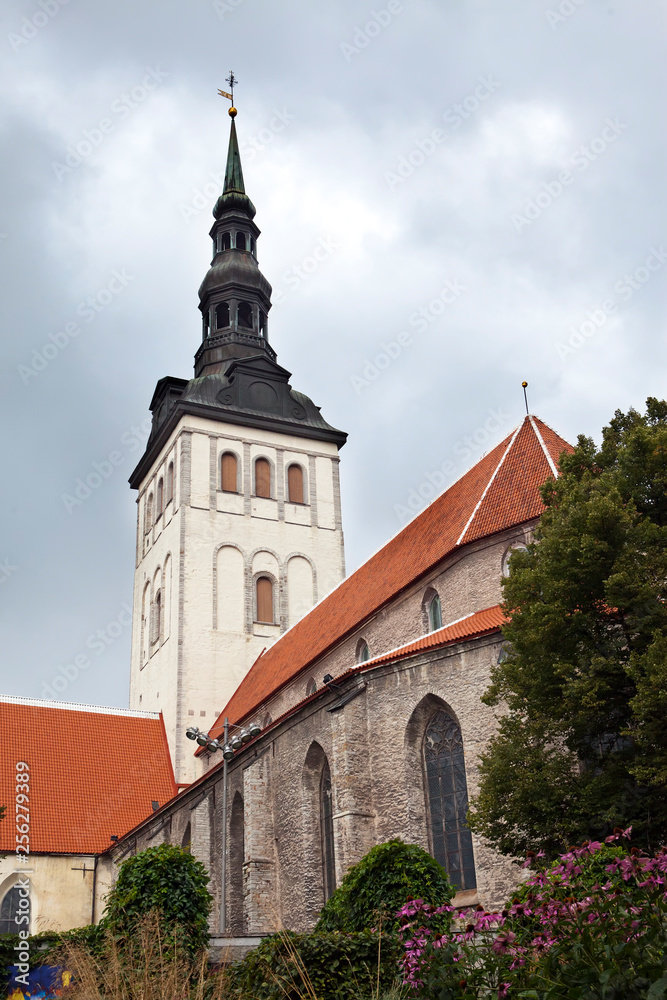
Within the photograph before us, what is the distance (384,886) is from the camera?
12.3 metres

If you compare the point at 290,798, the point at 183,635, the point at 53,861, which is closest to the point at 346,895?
the point at 290,798

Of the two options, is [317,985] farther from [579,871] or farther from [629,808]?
[629,808]

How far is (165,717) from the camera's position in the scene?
3253cm

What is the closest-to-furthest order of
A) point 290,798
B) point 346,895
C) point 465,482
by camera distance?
point 346,895 → point 290,798 → point 465,482

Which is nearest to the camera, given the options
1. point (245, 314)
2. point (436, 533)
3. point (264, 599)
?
point (436, 533)

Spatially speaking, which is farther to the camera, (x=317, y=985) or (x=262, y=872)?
(x=262, y=872)

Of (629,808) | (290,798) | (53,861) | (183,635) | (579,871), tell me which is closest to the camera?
(579,871)

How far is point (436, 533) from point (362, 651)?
3187mm

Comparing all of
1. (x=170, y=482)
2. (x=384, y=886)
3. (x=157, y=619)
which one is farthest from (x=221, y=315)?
(x=384, y=886)

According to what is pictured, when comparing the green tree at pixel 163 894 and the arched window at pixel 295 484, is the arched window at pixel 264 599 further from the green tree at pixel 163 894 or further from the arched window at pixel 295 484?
the green tree at pixel 163 894

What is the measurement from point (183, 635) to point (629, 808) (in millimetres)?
22044

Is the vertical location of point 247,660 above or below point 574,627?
above

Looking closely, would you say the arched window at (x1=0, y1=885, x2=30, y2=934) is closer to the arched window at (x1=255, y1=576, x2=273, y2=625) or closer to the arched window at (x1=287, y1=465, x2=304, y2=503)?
the arched window at (x1=255, y1=576, x2=273, y2=625)

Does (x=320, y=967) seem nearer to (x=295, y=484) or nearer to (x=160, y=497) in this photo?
(x=295, y=484)
